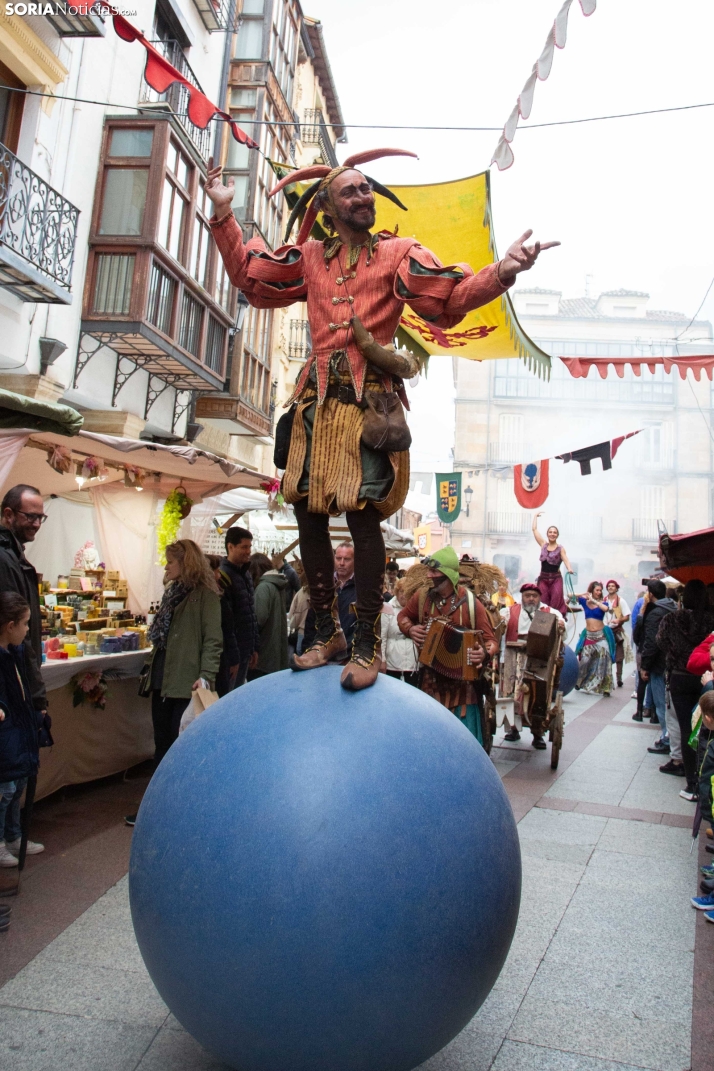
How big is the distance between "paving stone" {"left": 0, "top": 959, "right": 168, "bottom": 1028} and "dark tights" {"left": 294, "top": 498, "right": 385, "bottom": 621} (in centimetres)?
170

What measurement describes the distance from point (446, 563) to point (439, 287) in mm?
3084

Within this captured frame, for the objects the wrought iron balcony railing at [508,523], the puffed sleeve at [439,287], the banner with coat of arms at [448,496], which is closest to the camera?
the puffed sleeve at [439,287]

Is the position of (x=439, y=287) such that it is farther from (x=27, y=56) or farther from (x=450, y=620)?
(x=27, y=56)

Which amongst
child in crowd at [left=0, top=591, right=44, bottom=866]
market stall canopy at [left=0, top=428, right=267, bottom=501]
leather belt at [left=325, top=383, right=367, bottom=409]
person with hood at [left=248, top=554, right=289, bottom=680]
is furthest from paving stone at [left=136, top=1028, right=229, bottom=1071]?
person with hood at [left=248, top=554, right=289, bottom=680]

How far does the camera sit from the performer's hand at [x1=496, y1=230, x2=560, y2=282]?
2658mm

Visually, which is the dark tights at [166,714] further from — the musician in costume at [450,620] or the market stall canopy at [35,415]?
the market stall canopy at [35,415]

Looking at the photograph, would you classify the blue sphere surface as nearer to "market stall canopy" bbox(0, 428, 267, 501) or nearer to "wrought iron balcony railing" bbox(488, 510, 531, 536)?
"market stall canopy" bbox(0, 428, 267, 501)

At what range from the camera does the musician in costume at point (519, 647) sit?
8155 millimetres

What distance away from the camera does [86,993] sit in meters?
3.16

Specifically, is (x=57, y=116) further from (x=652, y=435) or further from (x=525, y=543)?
(x=525, y=543)

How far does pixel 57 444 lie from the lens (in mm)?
6172

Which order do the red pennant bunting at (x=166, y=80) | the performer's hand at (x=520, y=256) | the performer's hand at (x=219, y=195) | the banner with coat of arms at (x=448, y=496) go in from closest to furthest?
1. the performer's hand at (x=520, y=256)
2. the performer's hand at (x=219, y=195)
3. the red pennant bunting at (x=166, y=80)
4. the banner with coat of arms at (x=448, y=496)

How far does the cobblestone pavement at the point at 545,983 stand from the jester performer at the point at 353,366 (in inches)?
57.2

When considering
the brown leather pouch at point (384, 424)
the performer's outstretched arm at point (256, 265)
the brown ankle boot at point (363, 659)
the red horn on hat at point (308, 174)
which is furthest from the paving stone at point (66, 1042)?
the red horn on hat at point (308, 174)
